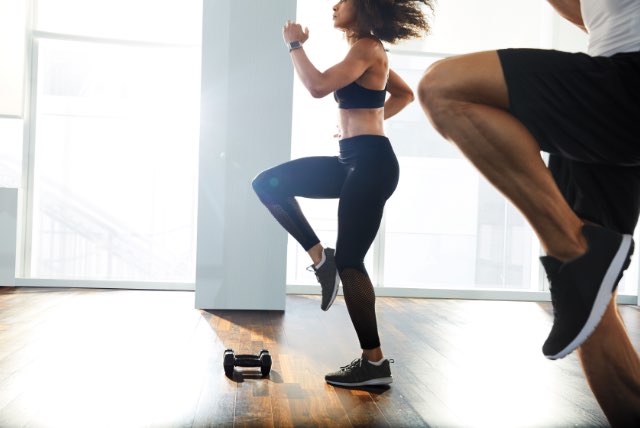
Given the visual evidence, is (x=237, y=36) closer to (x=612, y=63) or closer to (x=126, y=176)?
(x=126, y=176)

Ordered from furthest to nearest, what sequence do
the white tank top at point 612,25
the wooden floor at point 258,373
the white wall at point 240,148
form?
the white wall at point 240,148 < the wooden floor at point 258,373 < the white tank top at point 612,25

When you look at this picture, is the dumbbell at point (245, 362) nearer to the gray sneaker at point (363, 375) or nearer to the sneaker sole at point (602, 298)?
the gray sneaker at point (363, 375)

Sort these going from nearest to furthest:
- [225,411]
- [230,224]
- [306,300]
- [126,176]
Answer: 1. [225,411]
2. [230,224]
3. [306,300]
4. [126,176]

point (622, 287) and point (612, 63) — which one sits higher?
point (612, 63)

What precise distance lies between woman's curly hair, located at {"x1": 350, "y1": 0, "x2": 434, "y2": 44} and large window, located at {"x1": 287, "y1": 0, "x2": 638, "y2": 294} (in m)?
3.01

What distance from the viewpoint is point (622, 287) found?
19.7 ft

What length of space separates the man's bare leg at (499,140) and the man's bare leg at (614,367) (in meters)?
0.44

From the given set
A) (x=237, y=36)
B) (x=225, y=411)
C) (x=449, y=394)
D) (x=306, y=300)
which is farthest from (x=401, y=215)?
(x=225, y=411)

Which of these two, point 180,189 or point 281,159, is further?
point 180,189

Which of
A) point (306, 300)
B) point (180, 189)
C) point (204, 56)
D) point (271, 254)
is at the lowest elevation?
point (306, 300)

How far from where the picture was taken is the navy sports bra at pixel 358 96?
2369 mm

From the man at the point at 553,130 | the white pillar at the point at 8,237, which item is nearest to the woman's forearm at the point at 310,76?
the man at the point at 553,130

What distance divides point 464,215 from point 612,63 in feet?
15.4

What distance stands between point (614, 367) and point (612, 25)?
2.41 ft
